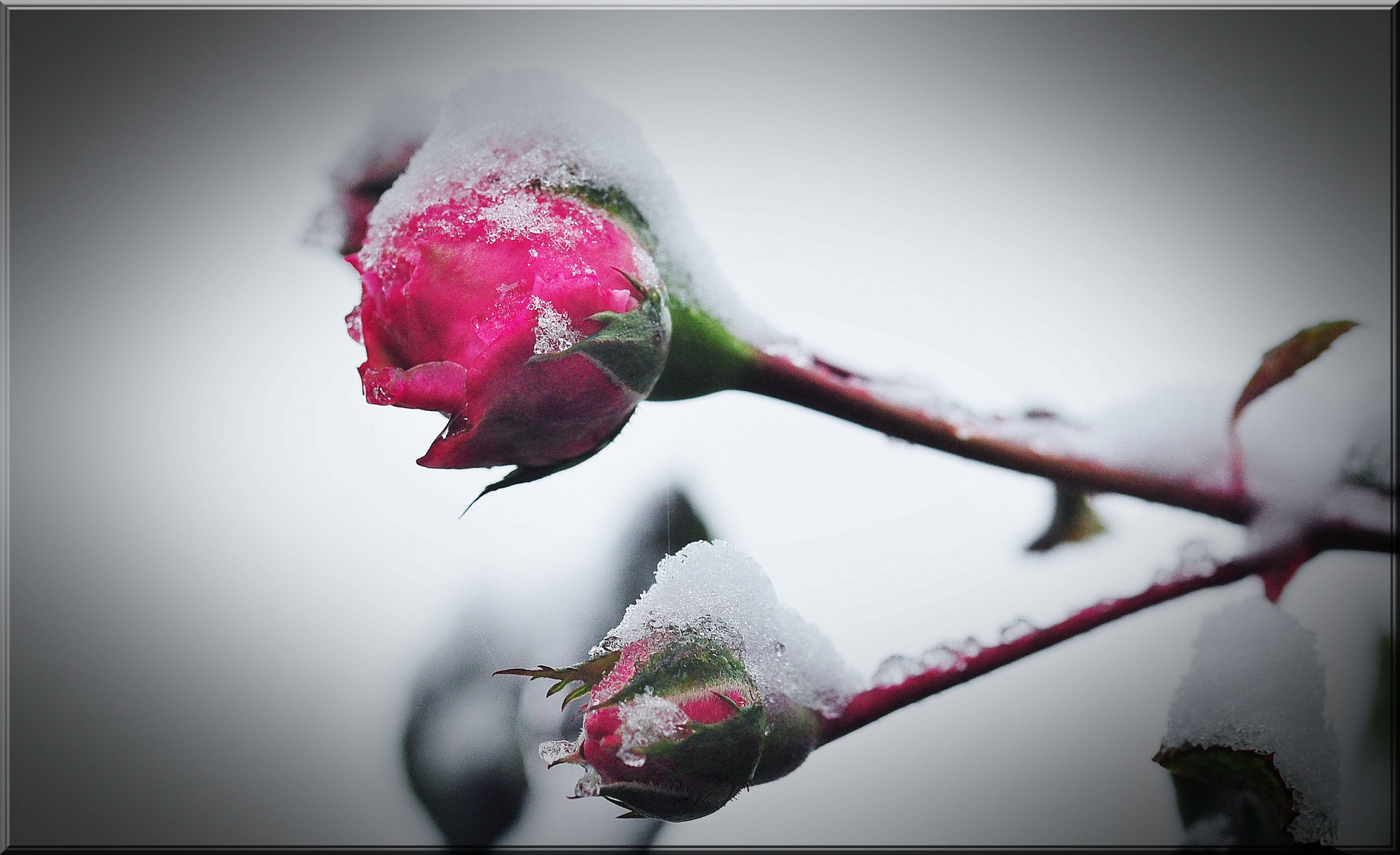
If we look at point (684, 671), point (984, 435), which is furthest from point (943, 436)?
point (684, 671)

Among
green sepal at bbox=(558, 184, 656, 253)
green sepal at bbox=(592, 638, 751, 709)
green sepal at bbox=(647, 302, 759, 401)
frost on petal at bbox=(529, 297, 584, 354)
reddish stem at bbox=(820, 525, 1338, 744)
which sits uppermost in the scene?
green sepal at bbox=(558, 184, 656, 253)

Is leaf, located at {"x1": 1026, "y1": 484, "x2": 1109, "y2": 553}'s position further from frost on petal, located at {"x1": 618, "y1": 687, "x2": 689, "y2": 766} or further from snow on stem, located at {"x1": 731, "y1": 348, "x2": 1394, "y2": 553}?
frost on petal, located at {"x1": 618, "y1": 687, "x2": 689, "y2": 766}

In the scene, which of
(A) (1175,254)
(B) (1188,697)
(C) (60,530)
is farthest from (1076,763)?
(C) (60,530)

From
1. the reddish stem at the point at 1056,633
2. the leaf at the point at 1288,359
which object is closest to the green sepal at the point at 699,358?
the reddish stem at the point at 1056,633

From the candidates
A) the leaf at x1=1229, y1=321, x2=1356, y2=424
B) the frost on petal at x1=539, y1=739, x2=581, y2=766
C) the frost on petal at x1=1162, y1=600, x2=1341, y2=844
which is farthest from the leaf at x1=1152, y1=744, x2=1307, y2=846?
the frost on petal at x1=539, y1=739, x2=581, y2=766

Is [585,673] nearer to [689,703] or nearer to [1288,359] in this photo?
[689,703]

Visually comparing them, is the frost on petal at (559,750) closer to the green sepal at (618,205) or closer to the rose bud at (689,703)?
the rose bud at (689,703)
